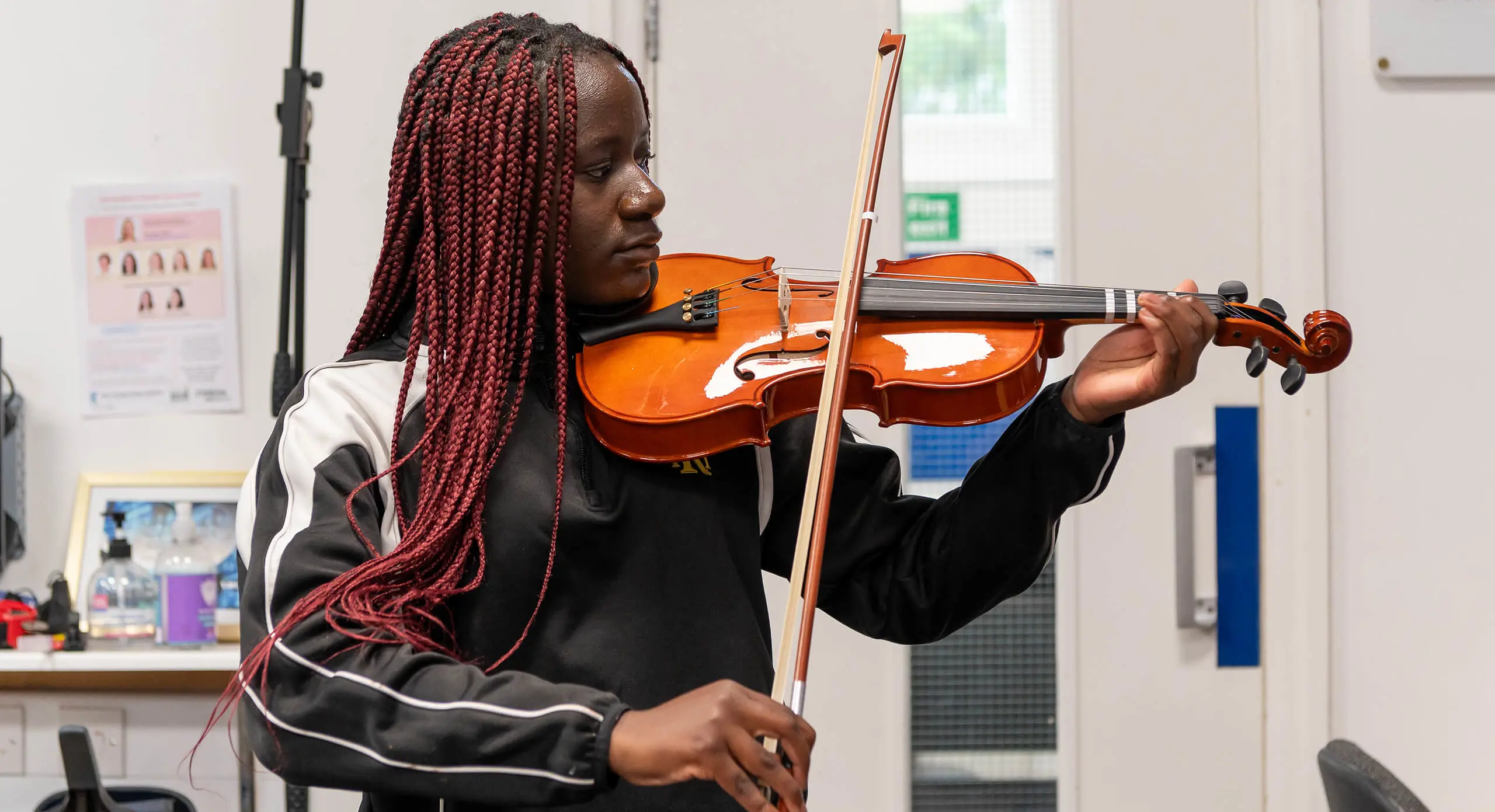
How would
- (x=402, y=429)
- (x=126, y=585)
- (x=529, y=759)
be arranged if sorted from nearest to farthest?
1. (x=529, y=759)
2. (x=402, y=429)
3. (x=126, y=585)

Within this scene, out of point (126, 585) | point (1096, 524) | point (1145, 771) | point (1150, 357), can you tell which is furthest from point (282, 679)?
point (1145, 771)

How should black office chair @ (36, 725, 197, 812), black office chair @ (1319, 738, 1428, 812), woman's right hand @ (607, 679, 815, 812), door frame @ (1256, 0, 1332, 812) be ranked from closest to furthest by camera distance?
woman's right hand @ (607, 679, 815, 812) → black office chair @ (1319, 738, 1428, 812) → black office chair @ (36, 725, 197, 812) → door frame @ (1256, 0, 1332, 812)

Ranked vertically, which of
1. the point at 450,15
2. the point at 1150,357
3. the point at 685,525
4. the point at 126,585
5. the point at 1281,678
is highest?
the point at 450,15

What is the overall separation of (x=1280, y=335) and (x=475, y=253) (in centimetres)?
61

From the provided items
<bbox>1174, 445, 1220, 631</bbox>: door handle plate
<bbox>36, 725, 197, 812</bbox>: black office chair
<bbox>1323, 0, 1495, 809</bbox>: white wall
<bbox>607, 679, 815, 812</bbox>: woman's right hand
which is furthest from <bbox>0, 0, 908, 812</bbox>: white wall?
<bbox>607, 679, 815, 812</bbox>: woman's right hand

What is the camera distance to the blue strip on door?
5.76 ft

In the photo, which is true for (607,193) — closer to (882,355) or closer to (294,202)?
(882,355)

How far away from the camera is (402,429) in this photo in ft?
2.89

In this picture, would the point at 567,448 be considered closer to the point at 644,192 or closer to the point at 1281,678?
the point at 644,192

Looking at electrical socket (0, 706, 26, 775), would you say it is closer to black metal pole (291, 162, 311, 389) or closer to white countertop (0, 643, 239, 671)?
white countertop (0, 643, 239, 671)

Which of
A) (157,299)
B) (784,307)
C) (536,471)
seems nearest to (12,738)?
(157,299)

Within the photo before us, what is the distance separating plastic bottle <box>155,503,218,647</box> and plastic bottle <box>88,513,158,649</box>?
28 mm

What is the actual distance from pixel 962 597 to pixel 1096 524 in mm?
844

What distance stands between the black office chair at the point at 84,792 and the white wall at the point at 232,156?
0.16 m
